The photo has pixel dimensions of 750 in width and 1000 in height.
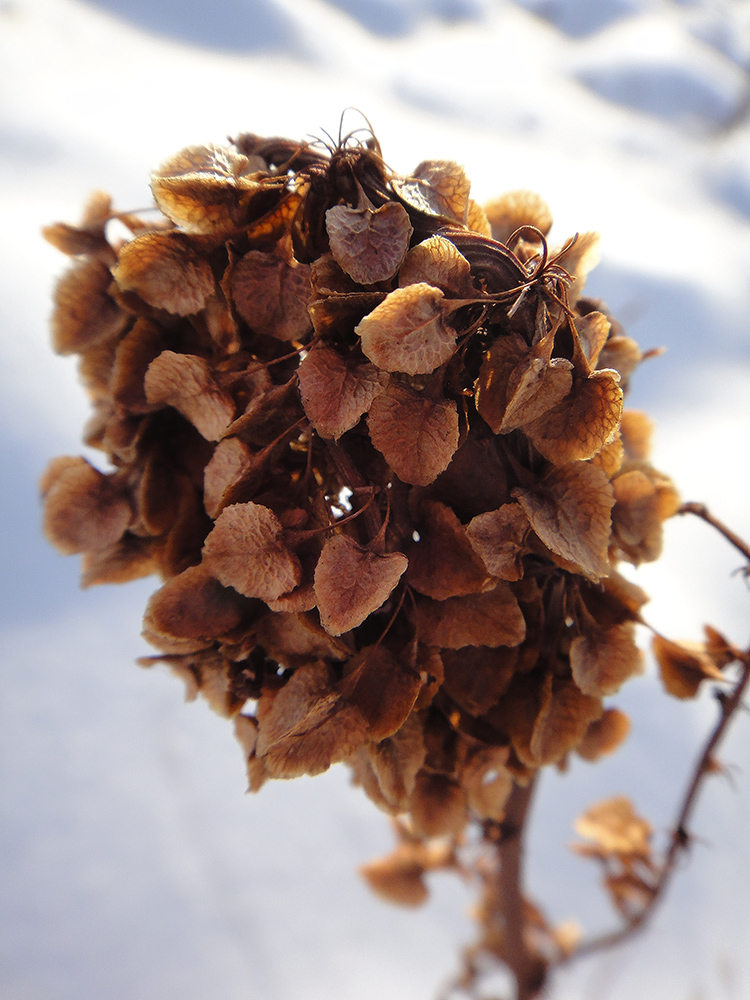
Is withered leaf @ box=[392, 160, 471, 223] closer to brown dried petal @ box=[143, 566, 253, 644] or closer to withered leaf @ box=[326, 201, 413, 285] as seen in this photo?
withered leaf @ box=[326, 201, 413, 285]

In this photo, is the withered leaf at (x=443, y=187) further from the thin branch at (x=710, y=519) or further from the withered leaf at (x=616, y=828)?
the withered leaf at (x=616, y=828)

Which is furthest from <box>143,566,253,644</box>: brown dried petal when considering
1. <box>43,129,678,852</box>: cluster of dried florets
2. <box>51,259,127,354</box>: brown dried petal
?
<box>51,259,127,354</box>: brown dried petal

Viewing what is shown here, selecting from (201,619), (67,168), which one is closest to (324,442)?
(201,619)

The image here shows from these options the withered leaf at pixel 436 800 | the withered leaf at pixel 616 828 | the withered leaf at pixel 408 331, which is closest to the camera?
the withered leaf at pixel 408 331

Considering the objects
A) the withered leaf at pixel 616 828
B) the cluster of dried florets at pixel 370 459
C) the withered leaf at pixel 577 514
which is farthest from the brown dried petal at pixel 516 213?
the withered leaf at pixel 616 828

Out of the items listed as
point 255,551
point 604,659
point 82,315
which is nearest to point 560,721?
point 604,659
